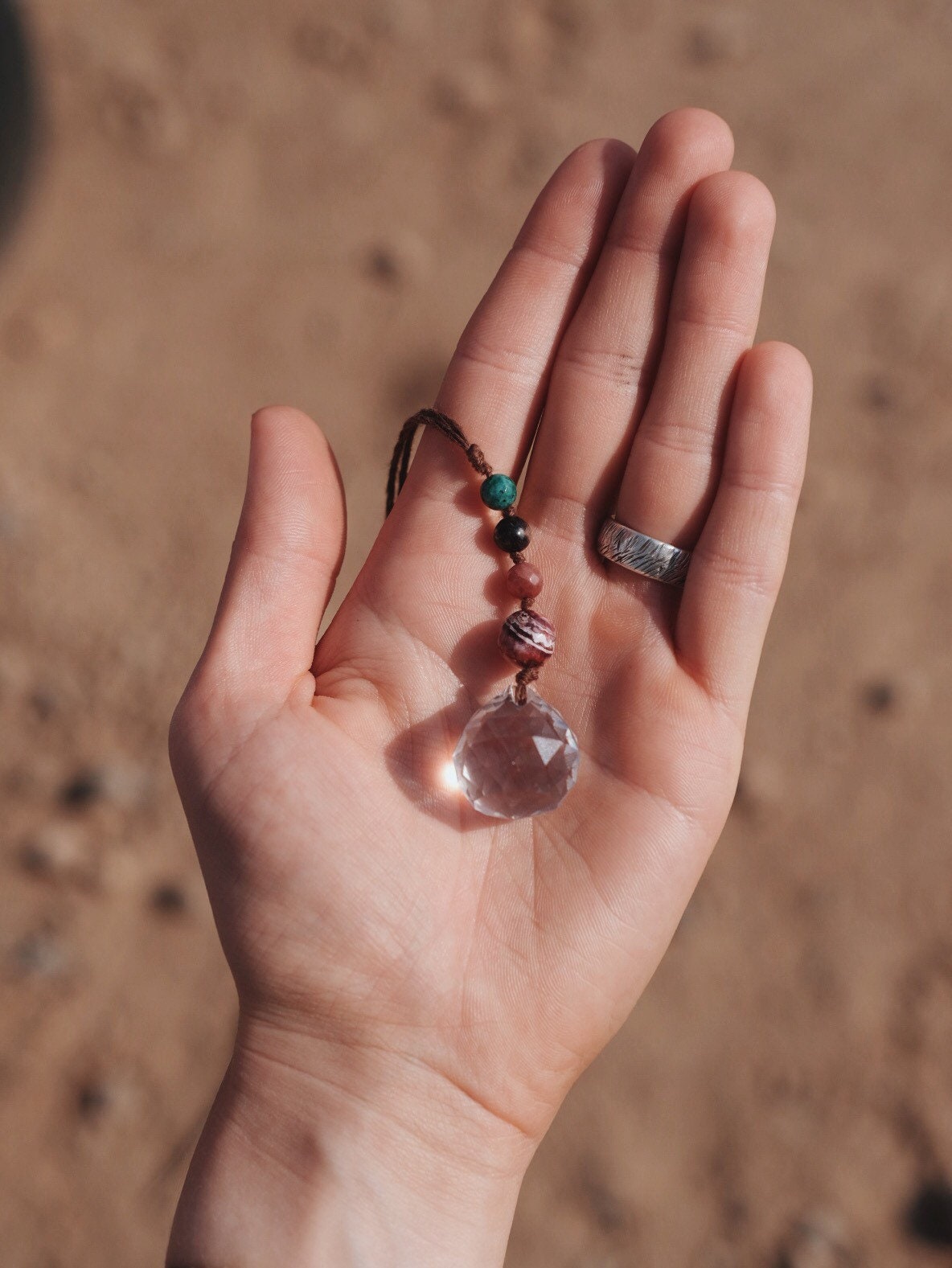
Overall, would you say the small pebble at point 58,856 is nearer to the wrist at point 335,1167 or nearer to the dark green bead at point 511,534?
the wrist at point 335,1167

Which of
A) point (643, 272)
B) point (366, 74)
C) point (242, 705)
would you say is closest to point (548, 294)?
point (643, 272)

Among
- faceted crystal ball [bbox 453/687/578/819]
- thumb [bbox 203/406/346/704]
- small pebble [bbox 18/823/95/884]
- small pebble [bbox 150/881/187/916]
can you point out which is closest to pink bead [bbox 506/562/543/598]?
faceted crystal ball [bbox 453/687/578/819]

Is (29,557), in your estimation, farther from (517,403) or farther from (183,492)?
(517,403)

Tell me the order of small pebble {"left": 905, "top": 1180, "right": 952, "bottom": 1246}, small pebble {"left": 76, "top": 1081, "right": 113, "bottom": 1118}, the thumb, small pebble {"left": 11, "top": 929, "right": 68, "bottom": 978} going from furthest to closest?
small pebble {"left": 11, "top": 929, "right": 68, "bottom": 978} < small pebble {"left": 76, "top": 1081, "right": 113, "bottom": 1118} < small pebble {"left": 905, "top": 1180, "right": 952, "bottom": 1246} < the thumb

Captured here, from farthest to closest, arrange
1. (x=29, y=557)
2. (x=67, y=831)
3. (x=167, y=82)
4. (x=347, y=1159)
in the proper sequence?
(x=167, y=82), (x=29, y=557), (x=67, y=831), (x=347, y=1159)

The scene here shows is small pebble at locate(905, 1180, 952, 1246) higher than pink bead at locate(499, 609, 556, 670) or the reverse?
the reverse

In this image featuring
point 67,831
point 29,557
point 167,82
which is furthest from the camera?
point 167,82

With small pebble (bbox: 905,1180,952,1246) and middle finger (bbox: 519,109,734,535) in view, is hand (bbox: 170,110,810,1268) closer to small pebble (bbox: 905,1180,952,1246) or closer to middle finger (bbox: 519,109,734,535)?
middle finger (bbox: 519,109,734,535)

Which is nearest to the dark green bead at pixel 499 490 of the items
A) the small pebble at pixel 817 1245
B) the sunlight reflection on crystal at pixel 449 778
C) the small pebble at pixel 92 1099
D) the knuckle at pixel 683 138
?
the sunlight reflection on crystal at pixel 449 778
